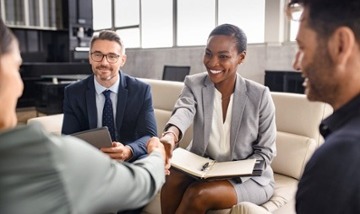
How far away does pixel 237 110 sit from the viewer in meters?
1.76

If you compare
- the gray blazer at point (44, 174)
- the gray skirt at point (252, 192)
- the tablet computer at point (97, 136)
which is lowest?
the gray skirt at point (252, 192)

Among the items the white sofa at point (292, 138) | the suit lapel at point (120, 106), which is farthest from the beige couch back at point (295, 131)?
the suit lapel at point (120, 106)

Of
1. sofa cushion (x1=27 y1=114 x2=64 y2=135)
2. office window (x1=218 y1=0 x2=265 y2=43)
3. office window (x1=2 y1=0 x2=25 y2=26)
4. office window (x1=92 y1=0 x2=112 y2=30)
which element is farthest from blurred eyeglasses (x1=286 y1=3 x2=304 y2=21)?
office window (x1=92 y1=0 x2=112 y2=30)

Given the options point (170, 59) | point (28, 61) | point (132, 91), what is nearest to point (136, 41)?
point (170, 59)

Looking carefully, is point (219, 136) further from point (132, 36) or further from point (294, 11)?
point (132, 36)

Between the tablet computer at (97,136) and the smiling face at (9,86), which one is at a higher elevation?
the smiling face at (9,86)

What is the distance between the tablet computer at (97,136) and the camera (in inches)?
57.6

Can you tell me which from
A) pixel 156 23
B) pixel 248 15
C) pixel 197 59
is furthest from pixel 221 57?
pixel 156 23

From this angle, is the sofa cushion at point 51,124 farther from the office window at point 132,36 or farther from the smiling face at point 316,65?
the office window at point 132,36

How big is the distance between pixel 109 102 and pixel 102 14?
6.98m

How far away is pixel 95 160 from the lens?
0.69 m

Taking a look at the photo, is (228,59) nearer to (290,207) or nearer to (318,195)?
(290,207)

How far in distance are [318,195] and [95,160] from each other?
43 centimetres

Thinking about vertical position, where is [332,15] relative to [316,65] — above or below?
above
